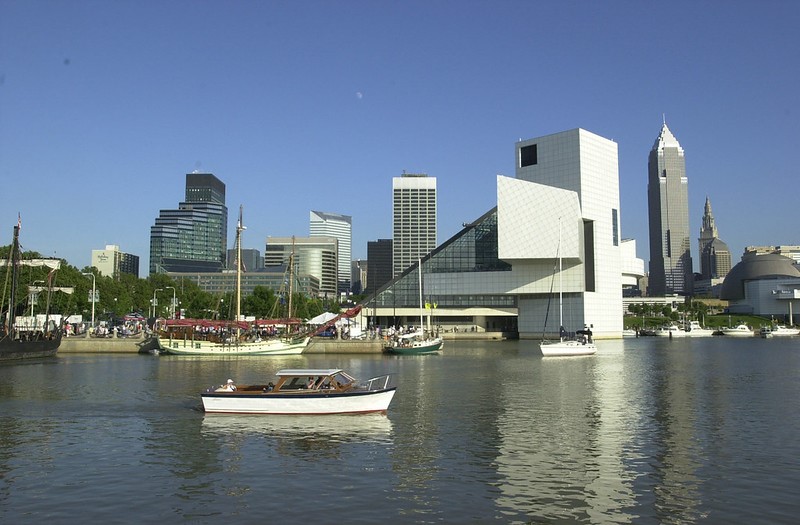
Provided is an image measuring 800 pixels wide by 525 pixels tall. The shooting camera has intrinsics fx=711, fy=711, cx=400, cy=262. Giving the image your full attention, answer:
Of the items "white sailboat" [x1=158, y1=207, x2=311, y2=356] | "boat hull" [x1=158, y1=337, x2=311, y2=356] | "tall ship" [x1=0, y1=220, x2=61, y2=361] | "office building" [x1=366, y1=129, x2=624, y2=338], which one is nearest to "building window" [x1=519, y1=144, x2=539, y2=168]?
"office building" [x1=366, y1=129, x2=624, y2=338]

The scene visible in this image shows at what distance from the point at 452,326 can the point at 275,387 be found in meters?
115

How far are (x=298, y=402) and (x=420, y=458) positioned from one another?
9252 millimetres

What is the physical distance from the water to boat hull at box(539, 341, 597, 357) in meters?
33.7

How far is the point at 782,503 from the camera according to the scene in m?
18.2

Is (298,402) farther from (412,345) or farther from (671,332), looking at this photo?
(671,332)

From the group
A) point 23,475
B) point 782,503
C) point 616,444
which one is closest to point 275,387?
point 23,475

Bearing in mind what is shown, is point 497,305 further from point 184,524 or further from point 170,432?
point 184,524

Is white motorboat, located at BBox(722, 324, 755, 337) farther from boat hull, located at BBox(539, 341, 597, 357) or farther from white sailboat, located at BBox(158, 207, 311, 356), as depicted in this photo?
white sailboat, located at BBox(158, 207, 311, 356)

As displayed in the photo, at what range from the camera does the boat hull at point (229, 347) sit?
78.3 m

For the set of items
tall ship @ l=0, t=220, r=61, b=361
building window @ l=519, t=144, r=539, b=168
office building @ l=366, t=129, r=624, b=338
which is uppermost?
building window @ l=519, t=144, r=539, b=168

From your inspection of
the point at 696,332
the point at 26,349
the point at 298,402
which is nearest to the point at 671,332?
the point at 696,332

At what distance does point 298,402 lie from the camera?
3111 cm

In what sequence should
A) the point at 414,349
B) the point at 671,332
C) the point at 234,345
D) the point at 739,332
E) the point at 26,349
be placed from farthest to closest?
the point at 739,332 < the point at 671,332 < the point at 414,349 < the point at 234,345 < the point at 26,349

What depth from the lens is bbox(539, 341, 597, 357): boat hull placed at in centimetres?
7769
